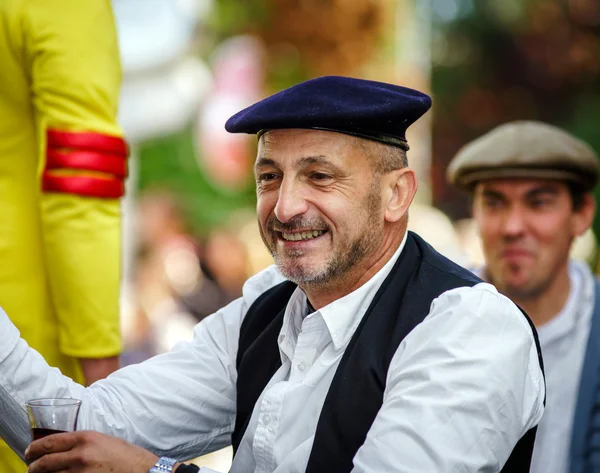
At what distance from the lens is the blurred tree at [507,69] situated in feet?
39.9

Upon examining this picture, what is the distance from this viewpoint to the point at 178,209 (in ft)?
36.1

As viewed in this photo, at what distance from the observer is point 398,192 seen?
2.44 meters

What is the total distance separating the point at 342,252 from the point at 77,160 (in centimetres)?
88

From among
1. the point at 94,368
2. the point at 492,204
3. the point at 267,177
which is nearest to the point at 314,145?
the point at 267,177

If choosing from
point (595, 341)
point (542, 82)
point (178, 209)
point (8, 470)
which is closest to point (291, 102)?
point (8, 470)

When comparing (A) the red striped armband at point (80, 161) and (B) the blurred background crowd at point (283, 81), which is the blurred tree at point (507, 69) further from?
(A) the red striped armband at point (80, 161)

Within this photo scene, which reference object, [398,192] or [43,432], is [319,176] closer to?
[398,192]

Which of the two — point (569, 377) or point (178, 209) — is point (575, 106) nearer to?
point (178, 209)

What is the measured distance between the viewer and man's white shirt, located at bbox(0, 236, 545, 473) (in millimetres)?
2000

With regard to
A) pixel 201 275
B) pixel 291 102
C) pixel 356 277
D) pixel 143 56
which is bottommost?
pixel 201 275

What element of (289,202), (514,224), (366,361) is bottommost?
(366,361)

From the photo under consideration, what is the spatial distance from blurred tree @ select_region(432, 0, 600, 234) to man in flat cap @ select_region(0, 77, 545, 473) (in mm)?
9985

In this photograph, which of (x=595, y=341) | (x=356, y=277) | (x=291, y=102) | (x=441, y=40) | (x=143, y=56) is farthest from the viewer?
(x=441, y=40)

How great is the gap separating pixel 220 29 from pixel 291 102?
999 centimetres
